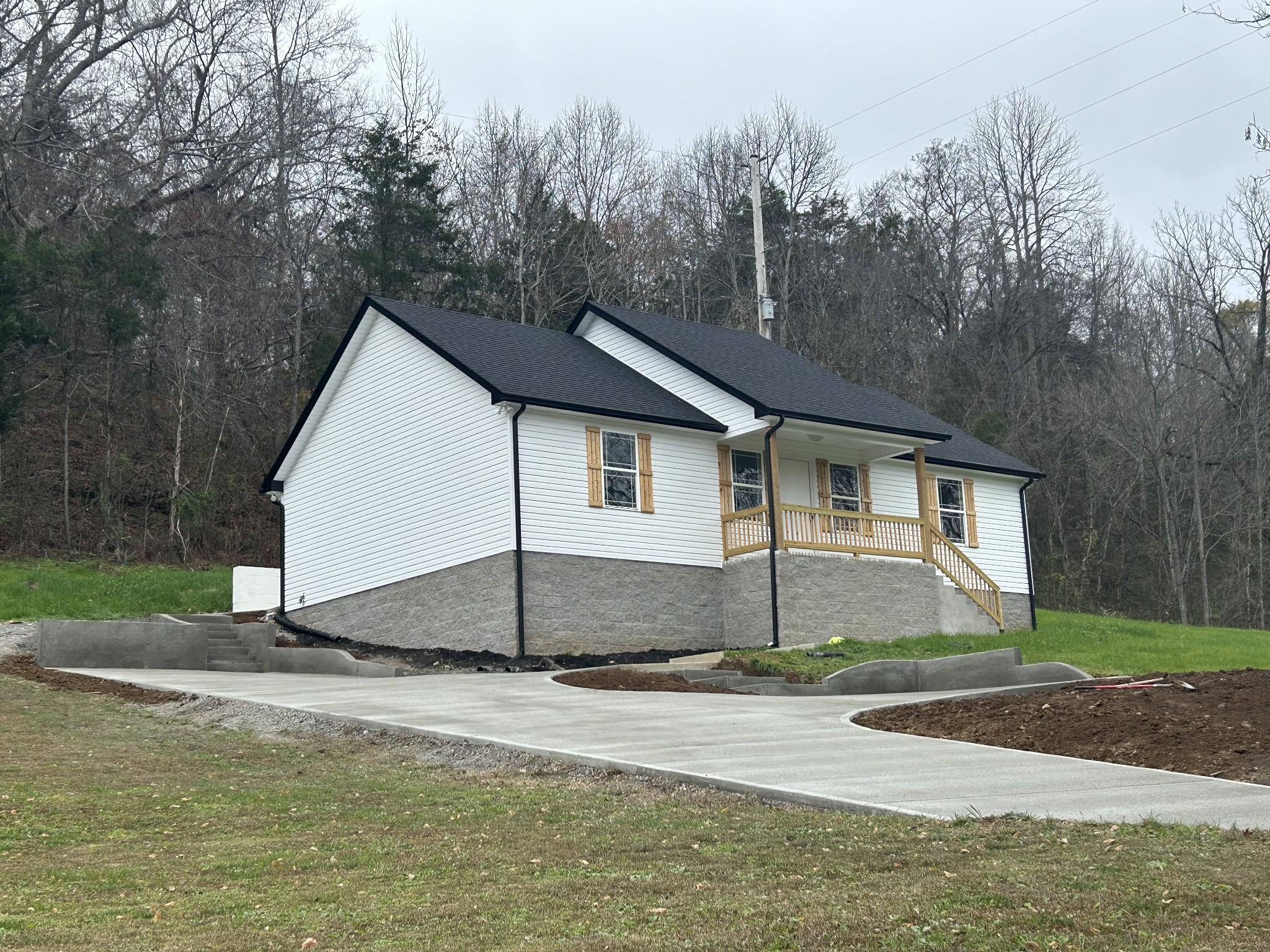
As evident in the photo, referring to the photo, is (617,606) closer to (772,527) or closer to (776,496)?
(772,527)

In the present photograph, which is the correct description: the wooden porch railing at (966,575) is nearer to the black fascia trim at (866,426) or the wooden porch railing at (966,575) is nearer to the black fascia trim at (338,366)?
the black fascia trim at (866,426)

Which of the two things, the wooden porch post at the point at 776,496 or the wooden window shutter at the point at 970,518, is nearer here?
the wooden porch post at the point at 776,496

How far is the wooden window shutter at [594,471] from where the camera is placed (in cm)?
2305

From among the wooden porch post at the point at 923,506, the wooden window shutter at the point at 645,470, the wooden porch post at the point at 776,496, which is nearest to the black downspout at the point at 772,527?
the wooden porch post at the point at 776,496

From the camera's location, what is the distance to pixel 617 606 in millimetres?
22984

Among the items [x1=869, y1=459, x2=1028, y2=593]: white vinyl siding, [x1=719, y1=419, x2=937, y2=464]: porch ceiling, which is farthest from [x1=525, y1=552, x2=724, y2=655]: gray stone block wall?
[x1=869, y1=459, x2=1028, y2=593]: white vinyl siding

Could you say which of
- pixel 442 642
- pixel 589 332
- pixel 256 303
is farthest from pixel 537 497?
pixel 256 303

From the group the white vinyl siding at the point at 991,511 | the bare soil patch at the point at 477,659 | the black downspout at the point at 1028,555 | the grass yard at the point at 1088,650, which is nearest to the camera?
the grass yard at the point at 1088,650

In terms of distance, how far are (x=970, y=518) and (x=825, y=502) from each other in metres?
4.82

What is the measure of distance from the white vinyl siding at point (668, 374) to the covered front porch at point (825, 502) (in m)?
0.51

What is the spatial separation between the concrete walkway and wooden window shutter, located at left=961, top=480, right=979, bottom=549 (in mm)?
12892

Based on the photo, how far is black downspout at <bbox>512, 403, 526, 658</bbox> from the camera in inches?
846

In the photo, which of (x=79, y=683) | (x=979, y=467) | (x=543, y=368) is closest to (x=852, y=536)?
(x=979, y=467)

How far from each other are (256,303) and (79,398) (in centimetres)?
669
